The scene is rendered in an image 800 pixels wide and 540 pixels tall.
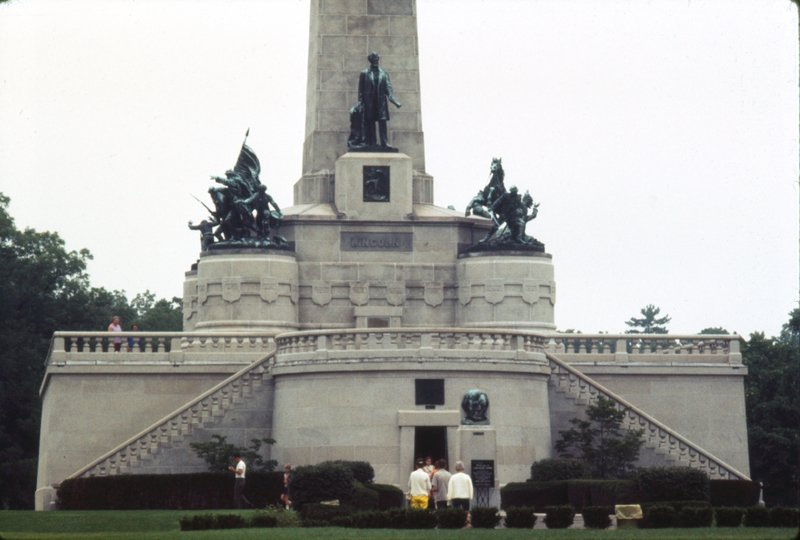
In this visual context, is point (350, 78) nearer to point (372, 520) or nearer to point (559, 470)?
point (559, 470)

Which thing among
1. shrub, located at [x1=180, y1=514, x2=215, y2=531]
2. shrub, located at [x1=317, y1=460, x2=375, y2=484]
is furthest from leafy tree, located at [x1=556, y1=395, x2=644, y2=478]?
shrub, located at [x1=180, y1=514, x2=215, y2=531]

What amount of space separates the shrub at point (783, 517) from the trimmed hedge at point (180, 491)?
49.6ft

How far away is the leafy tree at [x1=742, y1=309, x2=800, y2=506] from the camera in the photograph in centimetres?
6488

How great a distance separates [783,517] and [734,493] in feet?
43.2

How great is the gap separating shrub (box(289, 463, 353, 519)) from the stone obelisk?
21.3 meters

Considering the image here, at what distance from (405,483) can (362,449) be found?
4.98 feet

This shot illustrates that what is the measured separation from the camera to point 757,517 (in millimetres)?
34906

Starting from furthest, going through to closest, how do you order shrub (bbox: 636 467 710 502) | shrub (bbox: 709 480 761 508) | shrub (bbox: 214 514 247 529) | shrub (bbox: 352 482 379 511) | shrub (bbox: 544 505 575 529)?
shrub (bbox: 709 480 761 508) < shrub (bbox: 636 467 710 502) < shrub (bbox: 352 482 379 511) < shrub (bbox: 214 514 247 529) < shrub (bbox: 544 505 575 529)

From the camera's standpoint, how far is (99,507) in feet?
151

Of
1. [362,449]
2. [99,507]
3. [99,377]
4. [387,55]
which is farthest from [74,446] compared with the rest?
[387,55]

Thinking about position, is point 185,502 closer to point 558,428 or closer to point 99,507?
point 99,507

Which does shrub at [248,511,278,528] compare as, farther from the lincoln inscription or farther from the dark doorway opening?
the lincoln inscription

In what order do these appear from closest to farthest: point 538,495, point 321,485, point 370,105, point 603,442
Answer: point 321,485
point 538,495
point 603,442
point 370,105

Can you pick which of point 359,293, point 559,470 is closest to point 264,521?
point 559,470
